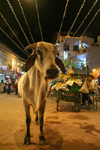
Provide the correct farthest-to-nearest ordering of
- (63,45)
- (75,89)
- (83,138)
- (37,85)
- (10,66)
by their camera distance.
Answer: (63,45) < (10,66) < (75,89) < (83,138) < (37,85)

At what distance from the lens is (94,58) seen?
904 inches

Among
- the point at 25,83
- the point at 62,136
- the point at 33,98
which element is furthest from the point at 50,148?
the point at 25,83

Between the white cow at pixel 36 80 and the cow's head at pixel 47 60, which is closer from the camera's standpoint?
the cow's head at pixel 47 60

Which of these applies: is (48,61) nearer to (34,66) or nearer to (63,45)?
(34,66)

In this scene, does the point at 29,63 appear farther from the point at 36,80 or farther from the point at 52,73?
the point at 52,73

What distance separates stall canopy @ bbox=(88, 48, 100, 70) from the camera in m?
22.6

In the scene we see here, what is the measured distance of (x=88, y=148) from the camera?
2.25 metres

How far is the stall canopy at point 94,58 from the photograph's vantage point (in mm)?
22578

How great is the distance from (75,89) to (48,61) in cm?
420

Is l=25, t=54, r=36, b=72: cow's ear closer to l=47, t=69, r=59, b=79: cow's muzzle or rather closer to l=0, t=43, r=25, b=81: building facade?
l=47, t=69, r=59, b=79: cow's muzzle

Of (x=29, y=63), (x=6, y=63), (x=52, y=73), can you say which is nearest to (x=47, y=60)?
(x=52, y=73)

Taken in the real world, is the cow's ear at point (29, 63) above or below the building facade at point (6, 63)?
below

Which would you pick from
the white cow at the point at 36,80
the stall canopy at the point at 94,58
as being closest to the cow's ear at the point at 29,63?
the white cow at the point at 36,80

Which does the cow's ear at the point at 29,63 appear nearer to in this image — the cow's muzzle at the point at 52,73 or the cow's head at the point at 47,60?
the cow's head at the point at 47,60
